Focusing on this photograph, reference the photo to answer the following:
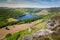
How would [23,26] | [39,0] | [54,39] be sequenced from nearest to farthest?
[54,39] → [23,26] → [39,0]

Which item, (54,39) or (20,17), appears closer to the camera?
(54,39)

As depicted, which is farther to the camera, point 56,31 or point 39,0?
point 39,0

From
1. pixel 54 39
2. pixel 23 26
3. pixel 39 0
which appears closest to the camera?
pixel 54 39

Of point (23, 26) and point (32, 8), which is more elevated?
point (32, 8)

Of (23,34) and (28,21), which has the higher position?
(28,21)

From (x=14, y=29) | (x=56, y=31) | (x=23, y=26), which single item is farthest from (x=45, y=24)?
(x=14, y=29)

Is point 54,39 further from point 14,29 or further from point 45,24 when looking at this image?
point 14,29

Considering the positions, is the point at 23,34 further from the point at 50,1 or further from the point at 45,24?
the point at 50,1

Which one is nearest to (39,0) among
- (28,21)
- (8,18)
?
(28,21)

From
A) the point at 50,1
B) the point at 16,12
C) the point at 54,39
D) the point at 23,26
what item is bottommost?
the point at 54,39
